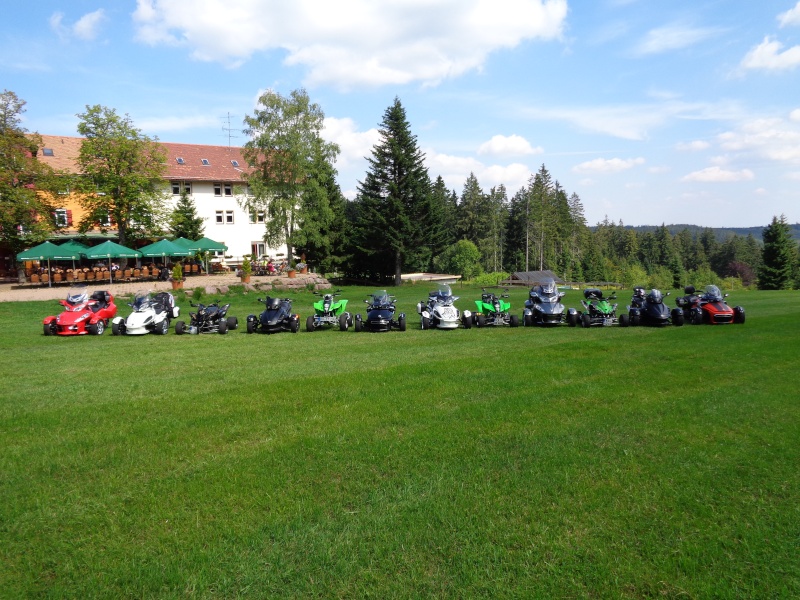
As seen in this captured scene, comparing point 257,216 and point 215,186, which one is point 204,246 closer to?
point 257,216

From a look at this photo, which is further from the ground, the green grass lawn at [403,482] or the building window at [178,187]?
the building window at [178,187]

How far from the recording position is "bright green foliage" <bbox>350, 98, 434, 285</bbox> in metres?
41.5

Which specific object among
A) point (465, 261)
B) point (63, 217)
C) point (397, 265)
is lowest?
point (397, 265)

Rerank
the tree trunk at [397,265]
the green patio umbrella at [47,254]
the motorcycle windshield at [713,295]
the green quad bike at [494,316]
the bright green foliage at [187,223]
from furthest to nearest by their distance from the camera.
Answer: the tree trunk at [397,265]
the bright green foliage at [187,223]
the green patio umbrella at [47,254]
the motorcycle windshield at [713,295]
the green quad bike at [494,316]

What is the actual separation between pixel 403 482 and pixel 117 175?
117 feet

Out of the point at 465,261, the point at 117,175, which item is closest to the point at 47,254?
the point at 117,175

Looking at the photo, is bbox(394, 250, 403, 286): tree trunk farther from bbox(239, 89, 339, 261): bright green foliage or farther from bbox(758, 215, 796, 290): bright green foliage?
bbox(758, 215, 796, 290): bright green foliage

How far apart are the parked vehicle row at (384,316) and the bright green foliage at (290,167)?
22230 mm

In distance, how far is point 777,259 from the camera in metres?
54.7

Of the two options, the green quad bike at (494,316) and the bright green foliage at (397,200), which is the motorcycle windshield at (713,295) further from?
the bright green foliage at (397,200)

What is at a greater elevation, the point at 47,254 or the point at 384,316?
the point at 47,254

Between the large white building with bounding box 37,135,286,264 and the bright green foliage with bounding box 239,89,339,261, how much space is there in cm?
538

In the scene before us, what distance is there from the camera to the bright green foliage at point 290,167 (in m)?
38.3

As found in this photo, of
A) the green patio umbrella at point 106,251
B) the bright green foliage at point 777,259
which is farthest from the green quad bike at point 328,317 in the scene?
the bright green foliage at point 777,259
